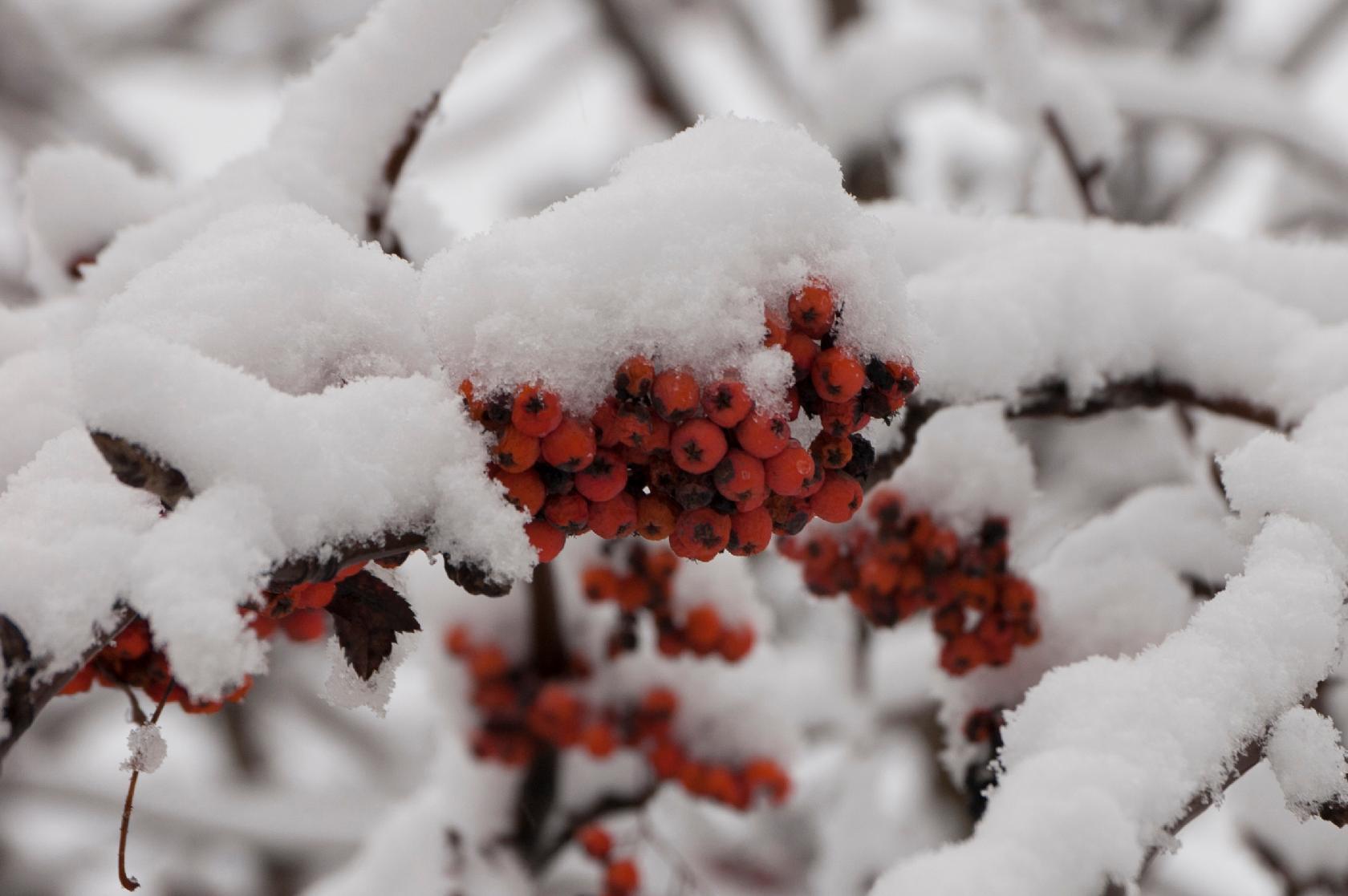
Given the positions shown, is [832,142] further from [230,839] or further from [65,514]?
[230,839]

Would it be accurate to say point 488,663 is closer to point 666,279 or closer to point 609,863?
point 609,863

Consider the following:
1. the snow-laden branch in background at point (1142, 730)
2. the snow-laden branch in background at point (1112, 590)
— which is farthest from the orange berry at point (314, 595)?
the snow-laden branch in background at point (1112, 590)

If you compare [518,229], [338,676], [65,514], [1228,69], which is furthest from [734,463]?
[1228,69]

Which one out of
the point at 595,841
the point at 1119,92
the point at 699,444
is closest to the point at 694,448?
the point at 699,444

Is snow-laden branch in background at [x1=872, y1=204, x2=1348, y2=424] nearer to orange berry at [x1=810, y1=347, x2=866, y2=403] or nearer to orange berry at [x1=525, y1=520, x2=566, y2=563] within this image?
orange berry at [x1=810, y1=347, x2=866, y2=403]

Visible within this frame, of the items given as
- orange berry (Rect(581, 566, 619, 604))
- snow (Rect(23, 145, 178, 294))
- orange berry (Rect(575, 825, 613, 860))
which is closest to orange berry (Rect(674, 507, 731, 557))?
orange berry (Rect(581, 566, 619, 604))

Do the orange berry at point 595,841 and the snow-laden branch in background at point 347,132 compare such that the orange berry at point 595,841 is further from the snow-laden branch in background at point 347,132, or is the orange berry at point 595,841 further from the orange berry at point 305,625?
the snow-laden branch in background at point 347,132
